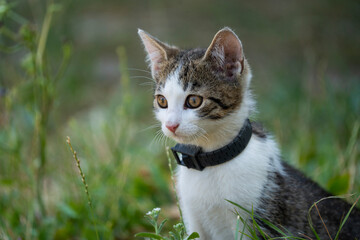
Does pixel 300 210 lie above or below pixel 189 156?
below

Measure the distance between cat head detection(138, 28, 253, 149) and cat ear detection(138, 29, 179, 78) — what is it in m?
0.16

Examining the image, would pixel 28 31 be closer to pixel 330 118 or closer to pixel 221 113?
pixel 221 113

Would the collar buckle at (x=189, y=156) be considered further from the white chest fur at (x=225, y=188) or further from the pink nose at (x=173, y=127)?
the pink nose at (x=173, y=127)

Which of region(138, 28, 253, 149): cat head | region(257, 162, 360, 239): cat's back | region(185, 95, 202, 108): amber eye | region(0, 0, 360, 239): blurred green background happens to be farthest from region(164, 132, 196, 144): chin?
region(257, 162, 360, 239): cat's back

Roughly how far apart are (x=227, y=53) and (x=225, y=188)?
28.4 inches

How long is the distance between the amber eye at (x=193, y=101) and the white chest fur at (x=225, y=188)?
345 millimetres

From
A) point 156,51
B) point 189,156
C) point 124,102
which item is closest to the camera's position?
point 189,156

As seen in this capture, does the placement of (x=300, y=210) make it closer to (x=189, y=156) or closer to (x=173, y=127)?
(x=189, y=156)

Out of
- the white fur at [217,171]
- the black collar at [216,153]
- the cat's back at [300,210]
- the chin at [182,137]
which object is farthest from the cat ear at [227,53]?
the cat's back at [300,210]

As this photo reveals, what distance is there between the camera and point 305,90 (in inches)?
192

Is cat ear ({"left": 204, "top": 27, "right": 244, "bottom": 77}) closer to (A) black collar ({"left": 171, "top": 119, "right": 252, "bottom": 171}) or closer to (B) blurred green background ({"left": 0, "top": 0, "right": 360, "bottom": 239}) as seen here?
(A) black collar ({"left": 171, "top": 119, "right": 252, "bottom": 171})

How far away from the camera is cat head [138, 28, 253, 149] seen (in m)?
2.05

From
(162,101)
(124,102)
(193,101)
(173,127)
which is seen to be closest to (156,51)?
(162,101)

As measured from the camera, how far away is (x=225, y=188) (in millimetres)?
2043
